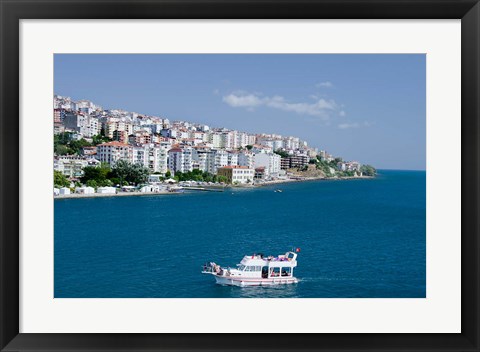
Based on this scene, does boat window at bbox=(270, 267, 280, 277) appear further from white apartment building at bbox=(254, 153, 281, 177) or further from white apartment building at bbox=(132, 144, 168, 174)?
white apartment building at bbox=(132, 144, 168, 174)

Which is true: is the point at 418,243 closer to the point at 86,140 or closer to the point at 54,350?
the point at 54,350

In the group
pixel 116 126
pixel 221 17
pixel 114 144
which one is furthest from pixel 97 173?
pixel 221 17

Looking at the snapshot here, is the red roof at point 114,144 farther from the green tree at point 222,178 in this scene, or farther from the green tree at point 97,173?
the green tree at point 222,178

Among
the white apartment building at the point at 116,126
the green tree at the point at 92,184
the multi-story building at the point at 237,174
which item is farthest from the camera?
the multi-story building at the point at 237,174

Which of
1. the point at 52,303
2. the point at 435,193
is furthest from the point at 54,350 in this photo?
the point at 435,193

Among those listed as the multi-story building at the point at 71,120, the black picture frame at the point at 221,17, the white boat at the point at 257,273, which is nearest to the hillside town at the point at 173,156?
the multi-story building at the point at 71,120

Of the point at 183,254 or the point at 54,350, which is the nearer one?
the point at 54,350
